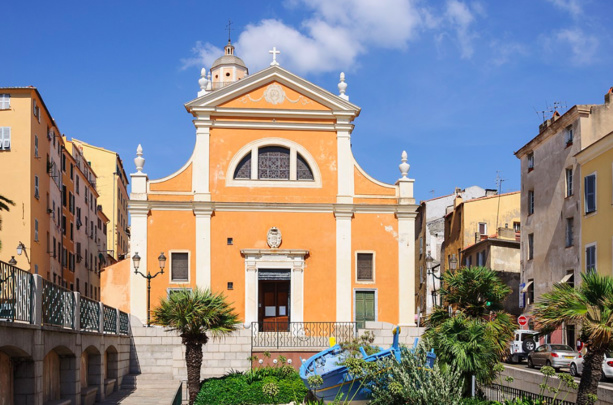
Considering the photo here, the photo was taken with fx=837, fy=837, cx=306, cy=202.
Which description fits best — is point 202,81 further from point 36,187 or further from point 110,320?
point 110,320

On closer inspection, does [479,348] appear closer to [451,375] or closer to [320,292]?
[451,375]

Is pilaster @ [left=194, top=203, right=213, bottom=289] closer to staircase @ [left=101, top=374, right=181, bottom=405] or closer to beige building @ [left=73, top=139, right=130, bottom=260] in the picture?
staircase @ [left=101, top=374, right=181, bottom=405]

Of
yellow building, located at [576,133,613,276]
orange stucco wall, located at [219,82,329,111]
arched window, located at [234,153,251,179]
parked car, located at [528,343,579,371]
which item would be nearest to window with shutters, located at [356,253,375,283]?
arched window, located at [234,153,251,179]

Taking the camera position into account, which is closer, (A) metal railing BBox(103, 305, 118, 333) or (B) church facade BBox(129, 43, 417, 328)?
(A) metal railing BBox(103, 305, 118, 333)

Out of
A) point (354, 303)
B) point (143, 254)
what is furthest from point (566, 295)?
point (143, 254)

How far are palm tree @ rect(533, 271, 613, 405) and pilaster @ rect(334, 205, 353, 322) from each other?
1854cm

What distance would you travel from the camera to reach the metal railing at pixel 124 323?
94.3ft

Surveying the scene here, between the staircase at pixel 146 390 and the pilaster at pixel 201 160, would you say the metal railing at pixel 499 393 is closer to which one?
the staircase at pixel 146 390

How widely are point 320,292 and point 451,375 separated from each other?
706 inches

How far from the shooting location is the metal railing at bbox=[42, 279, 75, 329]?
1630 centimetres

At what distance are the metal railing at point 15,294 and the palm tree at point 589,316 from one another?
33.4 ft

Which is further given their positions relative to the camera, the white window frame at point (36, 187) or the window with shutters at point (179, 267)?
the white window frame at point (36, 187)

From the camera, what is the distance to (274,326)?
35.4 metres

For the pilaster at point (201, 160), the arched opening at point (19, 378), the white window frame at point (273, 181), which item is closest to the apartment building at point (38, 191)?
the pilaster at point (201, 160)
